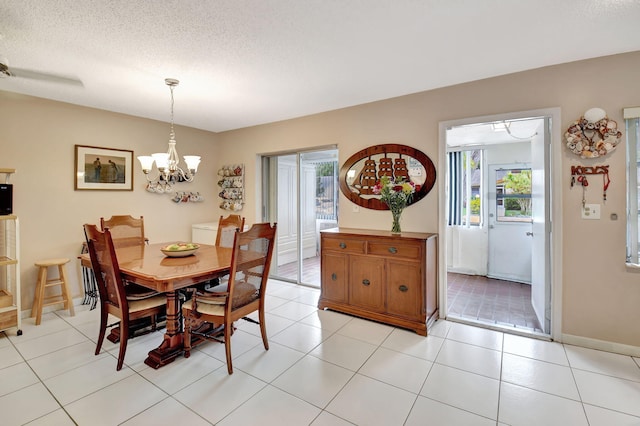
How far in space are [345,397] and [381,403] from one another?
0.23m

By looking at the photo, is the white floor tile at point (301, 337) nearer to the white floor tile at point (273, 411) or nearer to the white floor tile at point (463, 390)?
the white floor tile at point (273, 411)

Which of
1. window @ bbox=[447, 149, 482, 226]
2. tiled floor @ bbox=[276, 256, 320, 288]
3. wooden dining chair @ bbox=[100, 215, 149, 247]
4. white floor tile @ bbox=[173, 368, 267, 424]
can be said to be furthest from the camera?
window @ bbox=[447, 149, 482, 226]

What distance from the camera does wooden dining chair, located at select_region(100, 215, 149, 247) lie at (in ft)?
10.5

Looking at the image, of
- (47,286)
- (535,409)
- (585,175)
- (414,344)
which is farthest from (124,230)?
(585,175)

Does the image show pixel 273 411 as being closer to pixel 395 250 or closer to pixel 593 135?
pixel 395 250

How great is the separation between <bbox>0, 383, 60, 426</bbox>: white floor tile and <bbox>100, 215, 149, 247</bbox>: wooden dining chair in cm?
151

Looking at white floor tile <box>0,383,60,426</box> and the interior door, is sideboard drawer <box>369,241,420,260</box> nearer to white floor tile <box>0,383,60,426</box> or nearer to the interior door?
the interior door

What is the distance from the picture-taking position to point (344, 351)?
250cm

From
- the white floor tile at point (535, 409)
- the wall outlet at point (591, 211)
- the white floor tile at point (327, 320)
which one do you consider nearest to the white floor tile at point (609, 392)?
the white floor tile at point (535, 409)

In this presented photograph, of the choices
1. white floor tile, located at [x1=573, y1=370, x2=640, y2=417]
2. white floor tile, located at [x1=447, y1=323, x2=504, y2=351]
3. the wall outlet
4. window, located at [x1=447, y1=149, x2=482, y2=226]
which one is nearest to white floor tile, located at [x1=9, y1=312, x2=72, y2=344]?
white floor tile, located at [x1=447, y1=323, x2=504, y2=351]

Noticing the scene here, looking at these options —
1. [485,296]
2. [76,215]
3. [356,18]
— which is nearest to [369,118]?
[356,18]

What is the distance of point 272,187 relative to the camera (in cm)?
481

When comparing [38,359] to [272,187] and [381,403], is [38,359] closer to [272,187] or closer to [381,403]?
[381,403]

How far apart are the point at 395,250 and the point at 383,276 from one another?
1.00 feet
